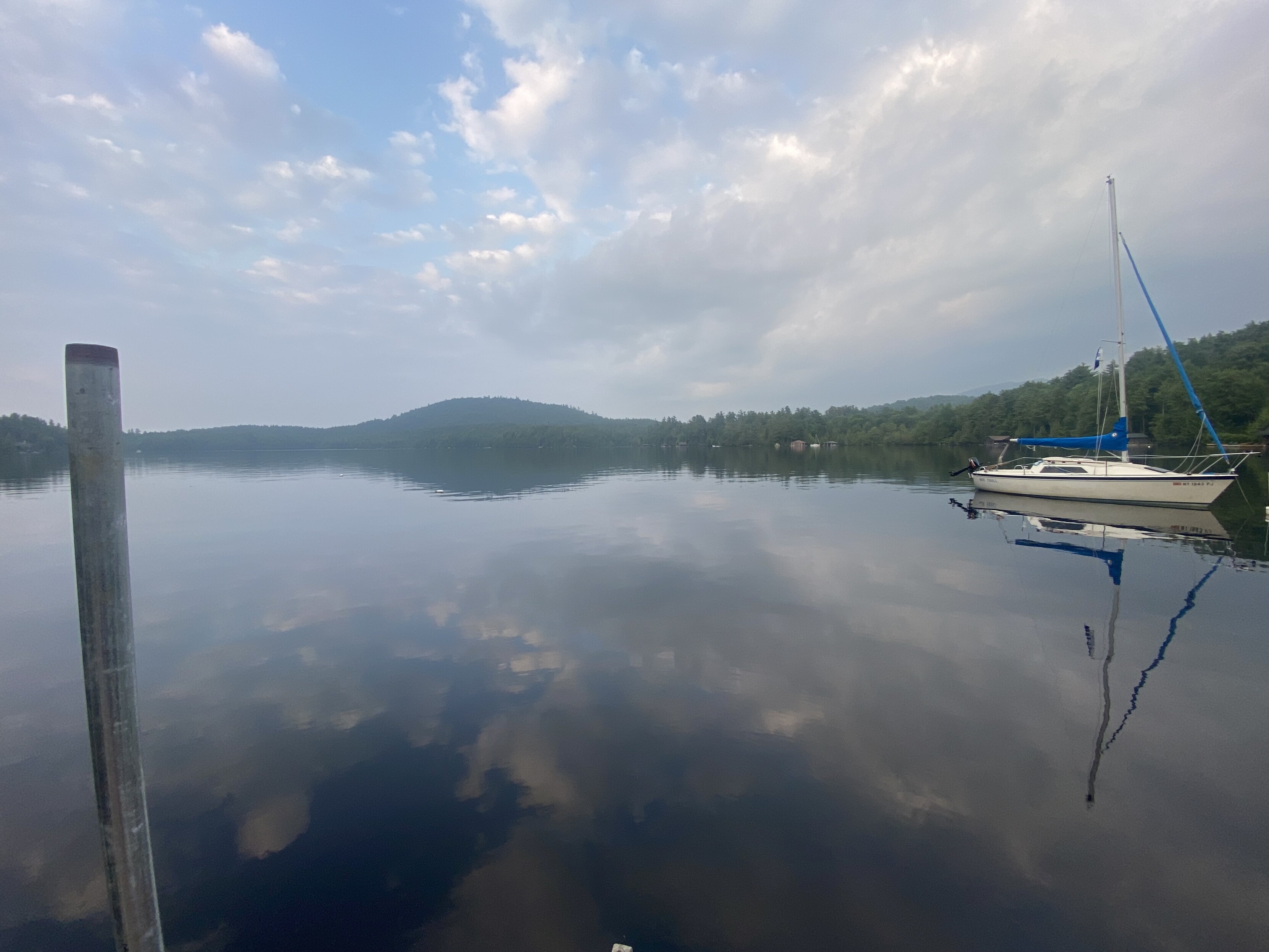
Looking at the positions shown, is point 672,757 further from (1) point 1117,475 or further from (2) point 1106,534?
(1) point 1117,475

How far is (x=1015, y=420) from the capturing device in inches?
4247

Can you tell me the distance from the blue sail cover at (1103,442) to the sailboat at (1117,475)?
0.12ft

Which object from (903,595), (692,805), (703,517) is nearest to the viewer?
(692,805)

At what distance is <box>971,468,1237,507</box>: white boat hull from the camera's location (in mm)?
23562

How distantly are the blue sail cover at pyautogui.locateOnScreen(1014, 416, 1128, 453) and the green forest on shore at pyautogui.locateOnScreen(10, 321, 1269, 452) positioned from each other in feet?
7.70

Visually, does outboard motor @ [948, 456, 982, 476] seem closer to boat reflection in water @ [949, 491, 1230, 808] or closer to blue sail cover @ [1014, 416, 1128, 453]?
boat reflection in water @ [949, 491, 1230, 808]

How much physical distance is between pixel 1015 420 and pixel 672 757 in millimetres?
125246

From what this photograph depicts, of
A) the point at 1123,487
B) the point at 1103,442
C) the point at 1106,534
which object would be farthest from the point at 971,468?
the point at 1106,534

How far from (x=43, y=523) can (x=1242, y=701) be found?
41961mm

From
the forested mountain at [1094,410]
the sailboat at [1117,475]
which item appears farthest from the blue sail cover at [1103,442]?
the forested mountain at [1094,410]

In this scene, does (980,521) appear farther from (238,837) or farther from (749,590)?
(238,837)

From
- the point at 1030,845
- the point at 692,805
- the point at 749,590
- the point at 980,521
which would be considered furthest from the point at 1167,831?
the point at 980,521

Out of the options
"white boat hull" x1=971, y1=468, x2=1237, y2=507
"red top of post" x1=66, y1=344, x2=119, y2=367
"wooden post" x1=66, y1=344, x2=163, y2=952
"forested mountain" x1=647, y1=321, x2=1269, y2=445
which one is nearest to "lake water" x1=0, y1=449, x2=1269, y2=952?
"wooden post" x1=66, y1=344, x2=163, y2=952

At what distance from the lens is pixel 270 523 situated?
26.9 meters
